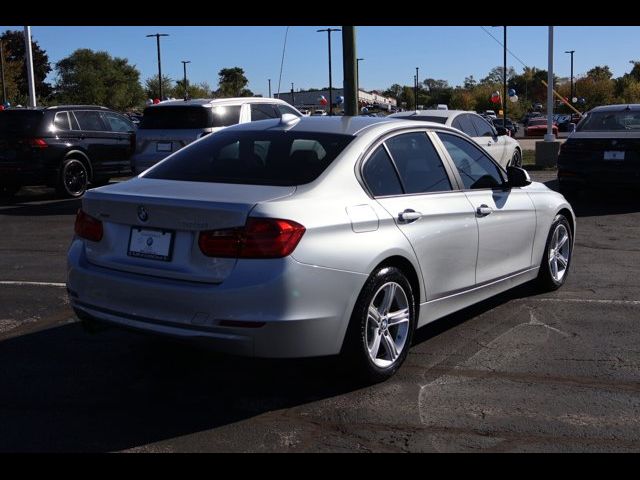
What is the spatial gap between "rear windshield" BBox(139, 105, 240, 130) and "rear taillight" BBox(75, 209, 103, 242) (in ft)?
26.1

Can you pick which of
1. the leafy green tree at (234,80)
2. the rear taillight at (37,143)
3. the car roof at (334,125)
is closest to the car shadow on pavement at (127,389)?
the car roof at (334,125)

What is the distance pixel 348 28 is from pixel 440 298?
875 centimetres

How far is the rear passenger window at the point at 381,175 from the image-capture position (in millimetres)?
4926

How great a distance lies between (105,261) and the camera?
4.58 meters

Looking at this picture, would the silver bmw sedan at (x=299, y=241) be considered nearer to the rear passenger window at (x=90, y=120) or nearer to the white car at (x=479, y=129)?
the white car at (x=479, y=129)

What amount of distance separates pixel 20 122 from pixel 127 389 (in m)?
10.8

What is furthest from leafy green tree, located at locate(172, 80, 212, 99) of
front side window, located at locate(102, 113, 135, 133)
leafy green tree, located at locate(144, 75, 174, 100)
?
front side window, located at locate(102, 113, 135, 133)

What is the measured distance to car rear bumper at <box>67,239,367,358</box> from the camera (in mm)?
4086

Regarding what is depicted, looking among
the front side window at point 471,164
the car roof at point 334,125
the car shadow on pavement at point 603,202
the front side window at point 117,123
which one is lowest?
the car shadow on pavement at point 603,202

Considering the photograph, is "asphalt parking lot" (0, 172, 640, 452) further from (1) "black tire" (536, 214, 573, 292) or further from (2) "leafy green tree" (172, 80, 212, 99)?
(2) "leafy green tree" (172, 80, 212, 99)

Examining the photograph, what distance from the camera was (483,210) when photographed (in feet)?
18.8

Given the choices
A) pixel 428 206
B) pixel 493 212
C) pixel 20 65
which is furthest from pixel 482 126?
pixel 20 65

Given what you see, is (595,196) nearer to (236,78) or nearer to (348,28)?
(348,28)

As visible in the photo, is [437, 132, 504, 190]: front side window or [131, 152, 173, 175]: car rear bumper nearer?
[437, 132, 504, 190]: front side window
